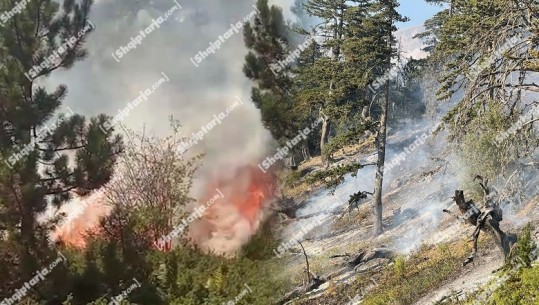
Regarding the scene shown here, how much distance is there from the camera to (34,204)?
12359 millimetres

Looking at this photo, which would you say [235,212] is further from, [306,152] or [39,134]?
[306,152]

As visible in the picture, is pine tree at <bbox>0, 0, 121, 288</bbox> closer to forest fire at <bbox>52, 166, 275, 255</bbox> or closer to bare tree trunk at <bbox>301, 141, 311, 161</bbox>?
forest fire at <bbox>52, 166, 275, 255</bbox>

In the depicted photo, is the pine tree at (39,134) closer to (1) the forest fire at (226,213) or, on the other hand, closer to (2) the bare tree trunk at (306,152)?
(1) the forest fire at (226,213)

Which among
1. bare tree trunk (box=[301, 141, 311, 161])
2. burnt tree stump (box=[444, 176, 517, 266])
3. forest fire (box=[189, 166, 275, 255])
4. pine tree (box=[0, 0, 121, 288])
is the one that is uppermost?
pine tree (box=[0, 0, 121, 288])

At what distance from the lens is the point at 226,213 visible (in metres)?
22.7

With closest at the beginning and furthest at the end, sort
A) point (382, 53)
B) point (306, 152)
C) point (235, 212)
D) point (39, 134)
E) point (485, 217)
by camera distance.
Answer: point (485, 217) → point (39, 134) → point (382, 53) → point (235, 212) → point (306, 152)

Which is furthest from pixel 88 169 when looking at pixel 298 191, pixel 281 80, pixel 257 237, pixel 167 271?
pixel 298 191

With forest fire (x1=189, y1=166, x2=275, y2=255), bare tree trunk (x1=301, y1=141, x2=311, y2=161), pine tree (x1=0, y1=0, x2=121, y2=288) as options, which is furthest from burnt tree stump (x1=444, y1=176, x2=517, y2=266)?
bare tree trunk (x1=301, y1=141, x2=311, y2=161)

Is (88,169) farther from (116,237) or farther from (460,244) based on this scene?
(460,244)

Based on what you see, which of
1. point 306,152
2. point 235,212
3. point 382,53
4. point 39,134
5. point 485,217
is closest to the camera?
point 485,217

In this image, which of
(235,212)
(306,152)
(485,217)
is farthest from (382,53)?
(306,152)

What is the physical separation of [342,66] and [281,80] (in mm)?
3054

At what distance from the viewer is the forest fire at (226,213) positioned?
21156mm

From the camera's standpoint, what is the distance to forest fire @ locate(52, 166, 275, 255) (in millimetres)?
21156
